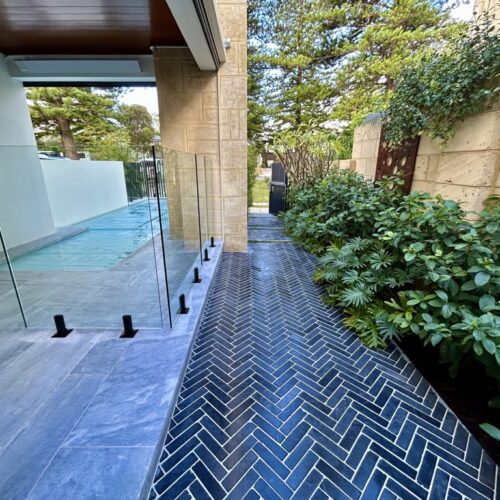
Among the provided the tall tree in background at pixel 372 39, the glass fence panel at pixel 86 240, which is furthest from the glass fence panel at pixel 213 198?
the tall tree in background at pixel 372 39

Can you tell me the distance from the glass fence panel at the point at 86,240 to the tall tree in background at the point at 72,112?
311cm

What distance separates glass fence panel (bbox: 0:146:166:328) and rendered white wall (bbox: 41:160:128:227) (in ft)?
0.05

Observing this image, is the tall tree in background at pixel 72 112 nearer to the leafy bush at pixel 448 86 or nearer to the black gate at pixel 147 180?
the black gate at pixel 147 180

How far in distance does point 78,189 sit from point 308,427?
5.49 metres

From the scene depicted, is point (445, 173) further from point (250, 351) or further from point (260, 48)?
point (260, 48)

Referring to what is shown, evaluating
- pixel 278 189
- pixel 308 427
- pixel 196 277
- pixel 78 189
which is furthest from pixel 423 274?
pixel 278 189

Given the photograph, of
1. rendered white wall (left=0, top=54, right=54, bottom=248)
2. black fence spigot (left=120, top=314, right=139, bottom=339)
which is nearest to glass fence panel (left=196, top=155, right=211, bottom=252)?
black fence spigot (left=120, top=314, right=139, bottom=339)

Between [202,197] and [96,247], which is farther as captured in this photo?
[202,197]

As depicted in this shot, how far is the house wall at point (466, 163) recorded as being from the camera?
96.3 inches

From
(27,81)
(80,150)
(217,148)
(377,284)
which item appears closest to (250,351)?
(377,284)

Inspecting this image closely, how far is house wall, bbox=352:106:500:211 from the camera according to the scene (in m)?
2.45

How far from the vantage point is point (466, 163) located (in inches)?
106

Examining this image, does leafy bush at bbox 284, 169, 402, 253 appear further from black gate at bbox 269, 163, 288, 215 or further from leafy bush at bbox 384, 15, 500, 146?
black gate at bbox 269, 163, 288, 215

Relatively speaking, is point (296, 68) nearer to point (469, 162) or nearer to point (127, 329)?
point (469, 162)
